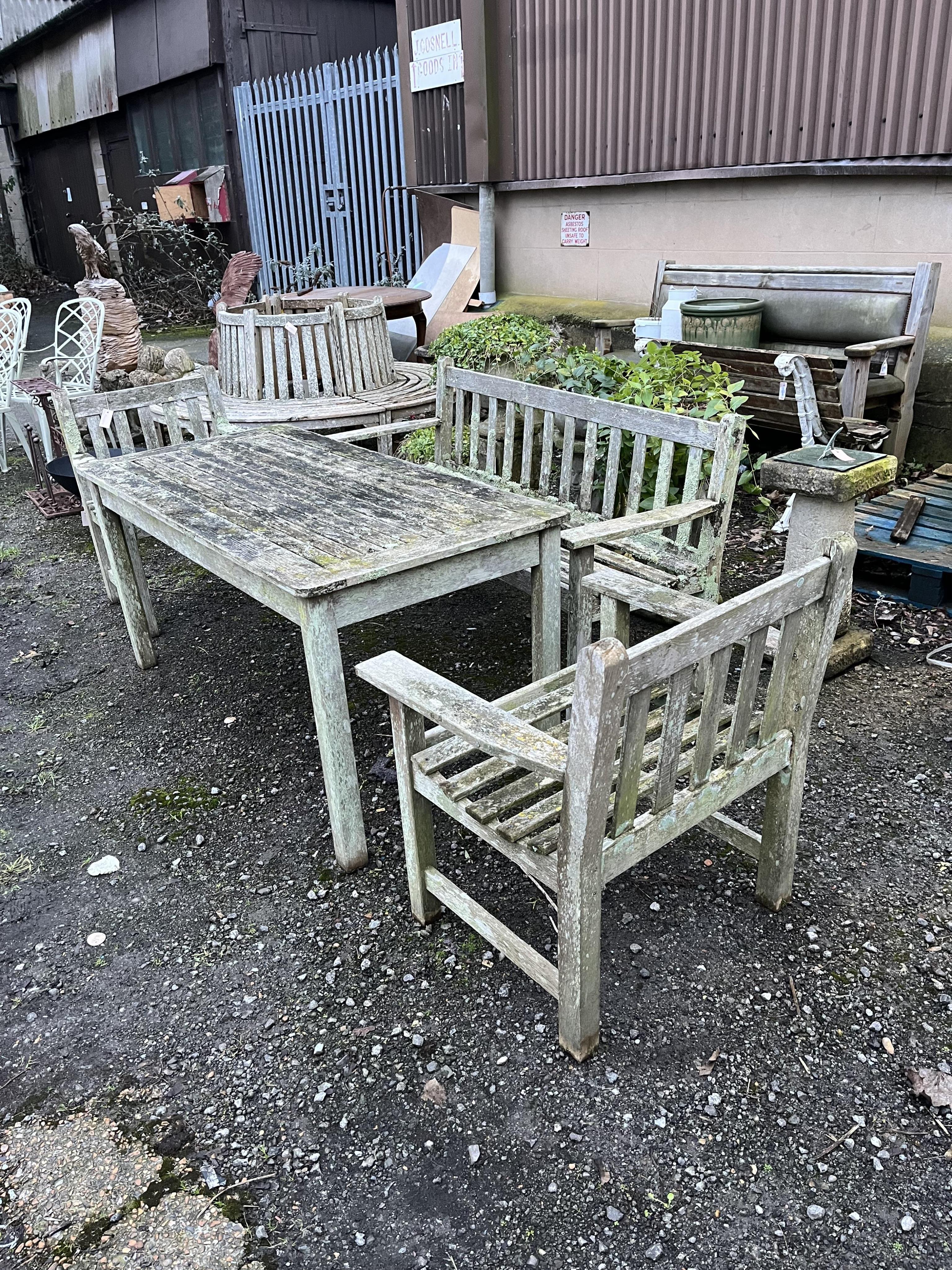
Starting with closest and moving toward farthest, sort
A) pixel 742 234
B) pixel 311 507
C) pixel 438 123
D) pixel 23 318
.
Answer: pixel 311 507 → pixel 742 234 → pixel 23 318 → pixel 438 123

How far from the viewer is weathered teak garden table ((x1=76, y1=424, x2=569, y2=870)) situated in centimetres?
243

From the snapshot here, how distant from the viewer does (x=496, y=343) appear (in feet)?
16.8

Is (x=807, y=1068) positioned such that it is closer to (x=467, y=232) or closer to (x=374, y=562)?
(x=374, y=562)

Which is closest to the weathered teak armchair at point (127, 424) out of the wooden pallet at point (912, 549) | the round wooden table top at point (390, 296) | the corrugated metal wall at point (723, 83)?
the round wooden table top at point (390, 296)

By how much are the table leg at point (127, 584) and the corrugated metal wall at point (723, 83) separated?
5.16 metres

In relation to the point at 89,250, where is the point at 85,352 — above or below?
below

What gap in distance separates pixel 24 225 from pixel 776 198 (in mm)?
19998

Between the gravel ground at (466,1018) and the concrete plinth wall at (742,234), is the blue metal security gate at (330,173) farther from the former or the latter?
the gravel ground at (466,1018)

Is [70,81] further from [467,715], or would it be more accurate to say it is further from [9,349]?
[467,715]

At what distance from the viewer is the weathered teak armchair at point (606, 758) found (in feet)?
5.39

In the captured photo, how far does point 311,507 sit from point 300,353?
2475mm

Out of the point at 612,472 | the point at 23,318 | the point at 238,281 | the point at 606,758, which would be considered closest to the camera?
the point at 606,758

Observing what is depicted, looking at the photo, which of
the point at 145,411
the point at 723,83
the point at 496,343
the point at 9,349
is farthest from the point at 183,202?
the point at 145,411

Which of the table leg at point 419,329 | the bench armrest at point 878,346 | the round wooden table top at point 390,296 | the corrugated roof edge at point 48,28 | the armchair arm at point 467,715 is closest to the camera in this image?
the armchair arm at point 467,715
